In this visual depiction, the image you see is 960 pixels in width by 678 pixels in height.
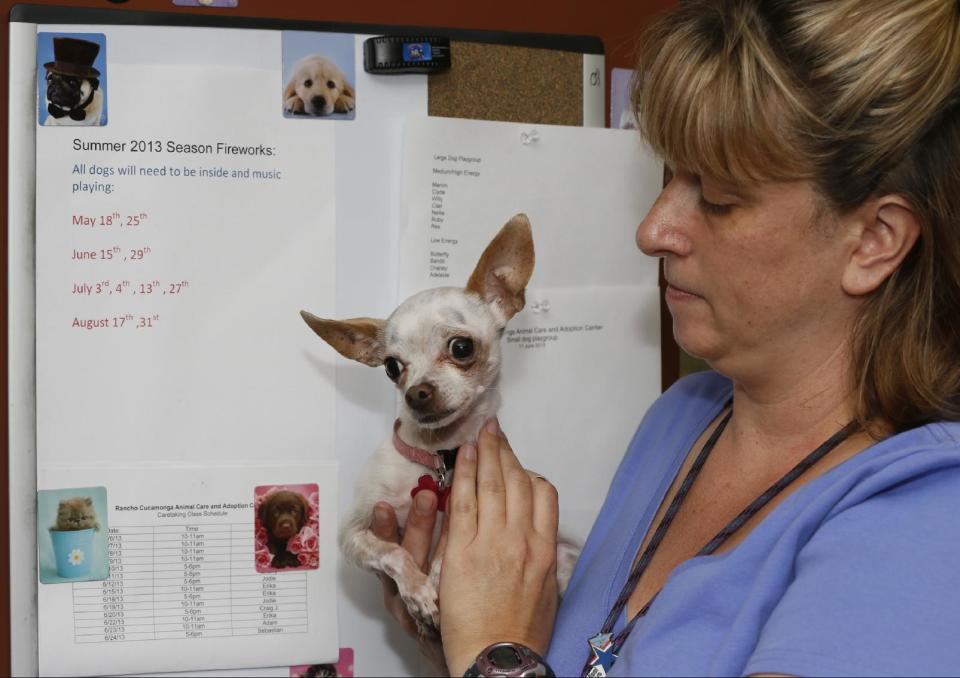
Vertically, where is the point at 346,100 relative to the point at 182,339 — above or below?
above

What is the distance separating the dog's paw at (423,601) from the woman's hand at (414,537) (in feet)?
0.16

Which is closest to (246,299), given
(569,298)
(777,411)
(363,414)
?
(363,414)

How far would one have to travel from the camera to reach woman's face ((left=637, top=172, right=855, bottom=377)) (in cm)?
80

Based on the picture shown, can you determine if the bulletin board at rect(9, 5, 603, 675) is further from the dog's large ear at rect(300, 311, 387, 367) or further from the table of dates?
the dog's large ear at rect(300, 311, 387, 367)

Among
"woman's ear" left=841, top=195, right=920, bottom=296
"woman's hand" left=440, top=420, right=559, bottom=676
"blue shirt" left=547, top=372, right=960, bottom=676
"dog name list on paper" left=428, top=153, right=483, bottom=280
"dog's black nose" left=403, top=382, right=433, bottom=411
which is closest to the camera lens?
"blue shirt" left=547, top=372, right=960, bottom=676

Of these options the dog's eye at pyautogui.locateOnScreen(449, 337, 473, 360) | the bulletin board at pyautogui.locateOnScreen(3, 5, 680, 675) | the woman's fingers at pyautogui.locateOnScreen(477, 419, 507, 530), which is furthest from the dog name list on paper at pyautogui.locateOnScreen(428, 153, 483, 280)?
the woman's fingers at pyautogui.locateOnScreen(477, 419, 507, 530)

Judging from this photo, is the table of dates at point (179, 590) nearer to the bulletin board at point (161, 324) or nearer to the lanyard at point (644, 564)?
the bulletin board at point (161, 324)

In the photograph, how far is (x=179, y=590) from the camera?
1.16 meters

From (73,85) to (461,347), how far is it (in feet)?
1.93

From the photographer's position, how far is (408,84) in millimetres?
1216

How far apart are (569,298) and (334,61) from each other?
46 centimetres

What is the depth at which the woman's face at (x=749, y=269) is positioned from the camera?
0.80 m

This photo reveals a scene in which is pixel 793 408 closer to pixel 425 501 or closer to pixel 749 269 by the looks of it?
pixel 749 269

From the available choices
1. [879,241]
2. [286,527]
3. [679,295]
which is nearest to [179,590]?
[286,527]
